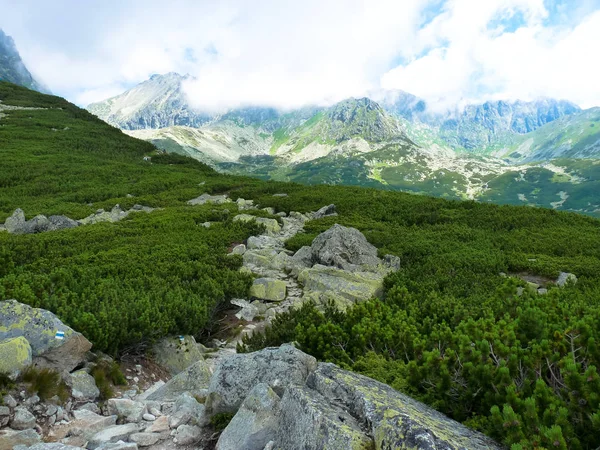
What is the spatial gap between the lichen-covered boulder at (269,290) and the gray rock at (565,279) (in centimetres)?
963

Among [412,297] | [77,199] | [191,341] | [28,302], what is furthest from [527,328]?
[77,199]

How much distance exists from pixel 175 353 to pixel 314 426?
5.59 m

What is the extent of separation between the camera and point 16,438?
4570mm

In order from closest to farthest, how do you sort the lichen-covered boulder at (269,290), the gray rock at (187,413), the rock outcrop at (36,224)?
the gray rock at (187,413) → the lichen-covered boulder at (269,290) → the rock outcrop at (36,224)

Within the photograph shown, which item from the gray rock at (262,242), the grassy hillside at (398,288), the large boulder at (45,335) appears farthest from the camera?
the gray rock at (262,242)

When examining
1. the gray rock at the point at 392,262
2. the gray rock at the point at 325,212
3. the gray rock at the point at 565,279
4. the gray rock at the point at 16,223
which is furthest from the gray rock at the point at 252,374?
the gray rock at the point at 16,223

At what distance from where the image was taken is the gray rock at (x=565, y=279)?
12.6 m

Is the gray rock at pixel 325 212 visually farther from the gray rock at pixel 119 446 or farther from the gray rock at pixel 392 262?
the gray rock at pixel 119 446

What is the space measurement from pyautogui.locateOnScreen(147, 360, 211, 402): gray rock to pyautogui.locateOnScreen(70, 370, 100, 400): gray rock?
34.7 inches

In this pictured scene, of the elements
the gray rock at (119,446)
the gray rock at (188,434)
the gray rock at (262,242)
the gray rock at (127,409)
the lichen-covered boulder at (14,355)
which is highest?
the lichen-covered boulder at (14,355)

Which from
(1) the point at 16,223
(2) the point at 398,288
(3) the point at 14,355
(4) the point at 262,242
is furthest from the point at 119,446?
(1) the point at 16,223

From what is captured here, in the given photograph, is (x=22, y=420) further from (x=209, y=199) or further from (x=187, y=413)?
(x=209, y=199)

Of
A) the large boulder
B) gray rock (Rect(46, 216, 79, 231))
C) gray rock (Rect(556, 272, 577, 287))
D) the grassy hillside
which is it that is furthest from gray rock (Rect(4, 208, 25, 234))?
gray rock (Rect(556, 272, 577, 287))

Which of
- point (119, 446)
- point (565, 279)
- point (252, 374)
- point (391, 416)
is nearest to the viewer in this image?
point (391, 416)
